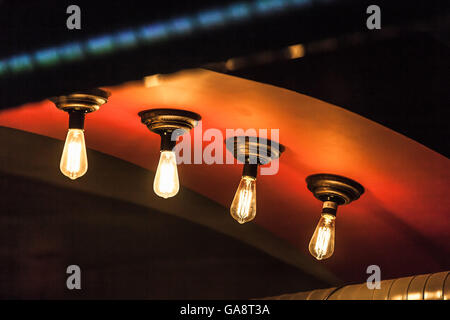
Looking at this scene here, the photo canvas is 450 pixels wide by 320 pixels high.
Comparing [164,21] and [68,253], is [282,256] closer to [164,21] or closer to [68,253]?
[68,253]

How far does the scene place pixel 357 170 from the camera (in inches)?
79.3

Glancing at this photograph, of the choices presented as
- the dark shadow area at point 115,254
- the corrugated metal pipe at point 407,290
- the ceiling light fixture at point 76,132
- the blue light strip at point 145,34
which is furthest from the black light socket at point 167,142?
the blue light strip at point 145,34

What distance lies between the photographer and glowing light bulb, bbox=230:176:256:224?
→ 1.86 meters

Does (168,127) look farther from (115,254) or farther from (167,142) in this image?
(115,254)

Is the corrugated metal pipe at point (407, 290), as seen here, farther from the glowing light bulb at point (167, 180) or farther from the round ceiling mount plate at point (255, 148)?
the glowing light bulb at point (167, 180)

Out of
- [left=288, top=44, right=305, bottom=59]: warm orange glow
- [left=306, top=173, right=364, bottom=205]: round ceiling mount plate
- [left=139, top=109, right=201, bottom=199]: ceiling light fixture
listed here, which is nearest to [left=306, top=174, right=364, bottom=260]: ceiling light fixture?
[left=306, top=173, right=364, bottom=205]: round ceiling mount plate

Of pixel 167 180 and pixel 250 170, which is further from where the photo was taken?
pixel 250 170

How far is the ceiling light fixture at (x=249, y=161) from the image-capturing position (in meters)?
1.87

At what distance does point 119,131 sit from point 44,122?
258 millimetres

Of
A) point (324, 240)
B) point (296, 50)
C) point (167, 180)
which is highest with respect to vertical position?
point (167, 180)

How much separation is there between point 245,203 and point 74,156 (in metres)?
0.54

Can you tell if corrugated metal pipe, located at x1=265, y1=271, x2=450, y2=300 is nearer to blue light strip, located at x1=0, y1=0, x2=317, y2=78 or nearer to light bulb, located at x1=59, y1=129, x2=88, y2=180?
light bulb, located at x1=59, y1=129, x2=88, y2=180

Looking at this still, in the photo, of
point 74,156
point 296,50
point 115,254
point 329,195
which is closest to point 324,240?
point 329,195

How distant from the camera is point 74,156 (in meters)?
1.61
